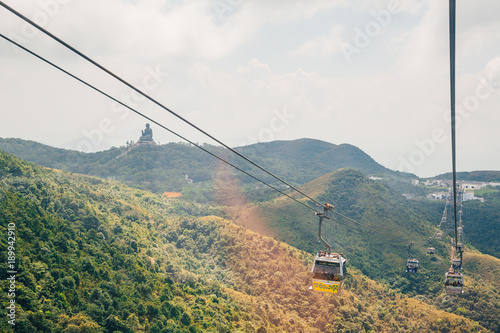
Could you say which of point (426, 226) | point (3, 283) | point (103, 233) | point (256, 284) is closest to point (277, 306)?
point (256, 284)

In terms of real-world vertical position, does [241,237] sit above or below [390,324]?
above

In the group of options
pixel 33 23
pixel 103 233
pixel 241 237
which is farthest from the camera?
pixel 241 237

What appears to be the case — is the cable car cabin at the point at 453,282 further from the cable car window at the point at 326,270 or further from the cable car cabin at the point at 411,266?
the cable car window at the point at 326,270

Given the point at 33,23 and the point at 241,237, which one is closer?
the point at 33,23

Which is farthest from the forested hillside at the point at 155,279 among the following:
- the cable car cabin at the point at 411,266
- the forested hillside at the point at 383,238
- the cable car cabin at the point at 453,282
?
the cable car cabin at the point at 453,282

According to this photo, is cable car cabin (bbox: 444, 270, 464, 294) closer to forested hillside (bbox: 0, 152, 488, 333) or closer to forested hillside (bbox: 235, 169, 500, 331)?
forested hillside (bbox: 0, 152, 488, 333)

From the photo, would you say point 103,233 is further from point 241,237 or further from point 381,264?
point 381,264
